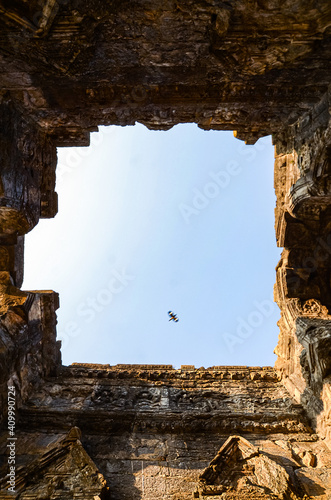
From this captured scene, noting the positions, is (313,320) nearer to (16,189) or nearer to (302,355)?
(302,355)

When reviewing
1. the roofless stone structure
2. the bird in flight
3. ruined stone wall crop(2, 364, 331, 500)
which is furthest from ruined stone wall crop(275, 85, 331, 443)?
the bird in flight

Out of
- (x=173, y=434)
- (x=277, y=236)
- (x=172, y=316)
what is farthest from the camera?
(x=172, y=316)

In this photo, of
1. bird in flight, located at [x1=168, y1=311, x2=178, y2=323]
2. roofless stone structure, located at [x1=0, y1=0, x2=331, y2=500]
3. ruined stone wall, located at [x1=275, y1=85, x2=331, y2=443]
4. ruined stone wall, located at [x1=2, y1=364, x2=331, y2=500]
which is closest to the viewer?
roofless stone structure, located at [x1=0, y1=0, x2=331, y2=500]

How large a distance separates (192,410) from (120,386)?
1.49m

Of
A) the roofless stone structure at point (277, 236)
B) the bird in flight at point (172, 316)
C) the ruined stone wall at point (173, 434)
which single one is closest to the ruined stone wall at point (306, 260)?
the roofless stone structure at point (277, 236)

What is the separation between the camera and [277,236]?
6.97m

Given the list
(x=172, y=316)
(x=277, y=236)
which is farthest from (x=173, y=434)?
(x=172, y=316)

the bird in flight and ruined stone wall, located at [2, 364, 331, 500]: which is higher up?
the bird in flight

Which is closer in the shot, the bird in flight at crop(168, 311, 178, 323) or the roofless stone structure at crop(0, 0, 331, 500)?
the roofless stone structure at crop(0, 0, 331, 500)

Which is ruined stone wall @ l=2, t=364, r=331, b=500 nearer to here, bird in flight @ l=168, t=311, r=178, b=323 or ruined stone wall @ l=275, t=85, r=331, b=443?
ruined stone wall @ l=275, t=85, r=331, b=443

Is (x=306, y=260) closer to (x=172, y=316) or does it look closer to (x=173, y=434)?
(x=173, y=434)

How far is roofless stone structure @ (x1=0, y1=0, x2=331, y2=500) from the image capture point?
403 centimetres

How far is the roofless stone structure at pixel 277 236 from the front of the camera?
4.03 metres

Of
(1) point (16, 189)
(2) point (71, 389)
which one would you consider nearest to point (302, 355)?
(2) point (71, 389)
